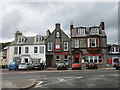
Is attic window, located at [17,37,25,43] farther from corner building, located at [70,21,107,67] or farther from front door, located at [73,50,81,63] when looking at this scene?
front door, located at [73,50,81,63]

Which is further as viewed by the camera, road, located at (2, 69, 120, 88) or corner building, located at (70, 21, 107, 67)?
corner building, located at (70, 21, 107, 67)

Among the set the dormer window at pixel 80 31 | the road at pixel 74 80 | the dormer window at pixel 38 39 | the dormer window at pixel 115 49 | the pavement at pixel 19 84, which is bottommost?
the road at pixel 74 80

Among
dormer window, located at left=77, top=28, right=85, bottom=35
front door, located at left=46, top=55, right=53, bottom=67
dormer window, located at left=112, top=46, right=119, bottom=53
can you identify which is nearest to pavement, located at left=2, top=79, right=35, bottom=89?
front door, located at left=46, top=55, right=53, bottom=67

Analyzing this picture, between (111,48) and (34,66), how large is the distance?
22166 mm

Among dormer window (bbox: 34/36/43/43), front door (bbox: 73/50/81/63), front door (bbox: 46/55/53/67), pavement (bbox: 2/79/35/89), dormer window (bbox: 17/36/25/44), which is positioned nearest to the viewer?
pavement (bbox: 2/79/35/89)

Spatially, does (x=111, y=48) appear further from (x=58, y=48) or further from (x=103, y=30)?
(x=58, y=48)

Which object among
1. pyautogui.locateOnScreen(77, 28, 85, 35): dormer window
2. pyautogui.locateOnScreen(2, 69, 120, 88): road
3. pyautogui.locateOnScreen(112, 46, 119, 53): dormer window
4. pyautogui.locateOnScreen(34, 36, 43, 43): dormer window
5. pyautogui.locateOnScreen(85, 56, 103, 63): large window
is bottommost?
pyautogui.locateOnScreen(2, 69, 120, 88): road

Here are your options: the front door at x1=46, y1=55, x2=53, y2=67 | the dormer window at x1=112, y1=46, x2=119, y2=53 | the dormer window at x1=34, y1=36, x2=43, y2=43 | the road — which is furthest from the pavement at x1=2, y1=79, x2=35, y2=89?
the dormer window at x1=112, y1=46, x2=119, y2=53

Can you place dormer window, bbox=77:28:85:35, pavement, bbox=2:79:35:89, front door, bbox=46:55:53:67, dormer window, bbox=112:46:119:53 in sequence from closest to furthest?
pavement, bbox=2:79:35:89 < front door, bbox=46:55:53:67 < dormer window, bbox=77:28:85:35 < dormer window, bbox=112:46:119:53

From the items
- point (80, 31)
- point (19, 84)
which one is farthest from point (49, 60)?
point (19, 84)

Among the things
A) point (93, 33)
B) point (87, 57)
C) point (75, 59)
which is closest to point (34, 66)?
point (75, 59)

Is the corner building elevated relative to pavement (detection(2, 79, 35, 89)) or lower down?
elevated

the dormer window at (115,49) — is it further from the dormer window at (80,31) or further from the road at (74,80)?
the road at (74,80)

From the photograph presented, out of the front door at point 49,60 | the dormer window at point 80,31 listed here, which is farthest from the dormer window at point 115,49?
the front door at point 49,60
